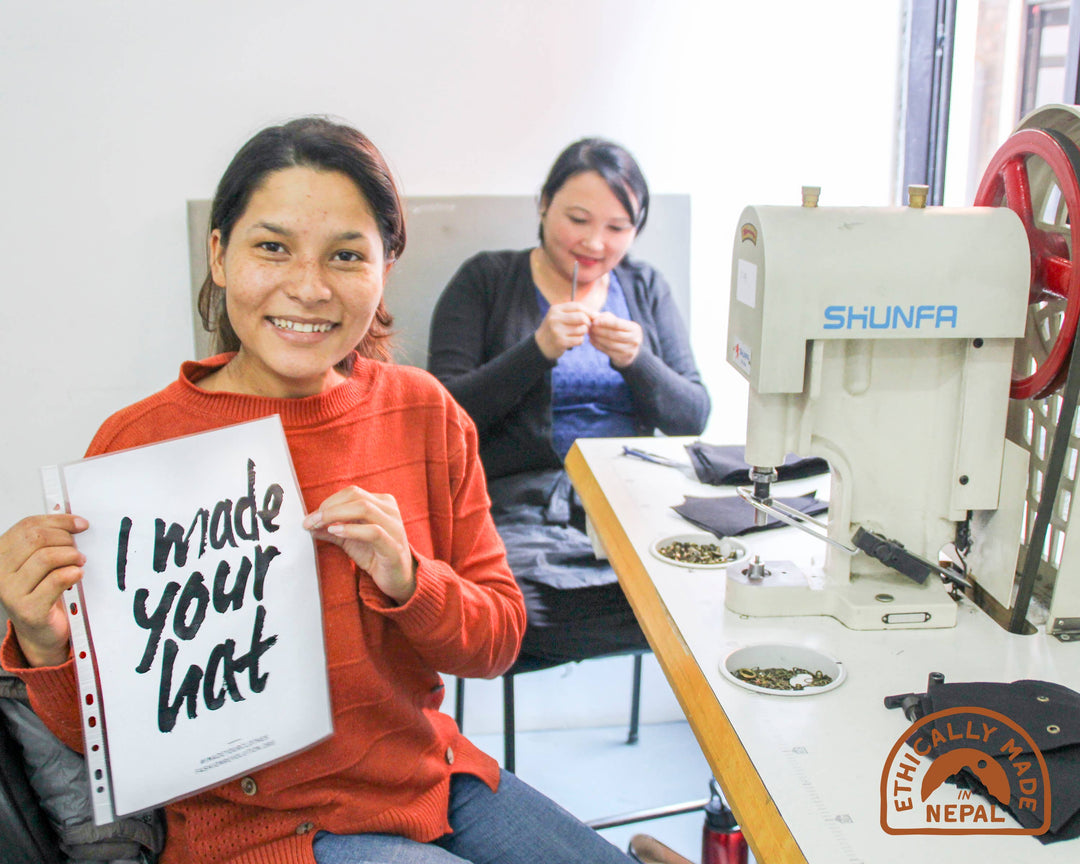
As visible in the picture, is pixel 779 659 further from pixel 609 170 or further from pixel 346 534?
pixel 609 170

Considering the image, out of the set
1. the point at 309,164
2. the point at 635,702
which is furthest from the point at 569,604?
the point at 309,164

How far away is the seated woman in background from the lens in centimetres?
213

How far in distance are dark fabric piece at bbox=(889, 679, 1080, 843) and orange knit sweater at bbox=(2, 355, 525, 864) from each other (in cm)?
52

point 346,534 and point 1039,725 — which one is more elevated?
point 346,534

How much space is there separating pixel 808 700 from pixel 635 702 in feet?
5.08

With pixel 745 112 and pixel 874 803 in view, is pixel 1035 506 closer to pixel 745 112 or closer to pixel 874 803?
pixel 874 803

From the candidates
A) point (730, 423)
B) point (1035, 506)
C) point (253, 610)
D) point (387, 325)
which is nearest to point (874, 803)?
point (1035, 506)

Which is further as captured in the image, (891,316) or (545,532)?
(545,532)

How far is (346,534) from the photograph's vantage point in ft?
3.38

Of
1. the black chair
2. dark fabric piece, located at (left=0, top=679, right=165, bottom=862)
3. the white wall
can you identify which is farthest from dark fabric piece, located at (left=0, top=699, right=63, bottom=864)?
the white wall

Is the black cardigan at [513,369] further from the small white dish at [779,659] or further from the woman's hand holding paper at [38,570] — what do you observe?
the woman's hand holding paper at [38,570]

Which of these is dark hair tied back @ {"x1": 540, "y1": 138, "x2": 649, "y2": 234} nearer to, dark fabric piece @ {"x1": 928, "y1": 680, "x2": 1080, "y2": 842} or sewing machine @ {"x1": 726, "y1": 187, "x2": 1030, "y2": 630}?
sewing machine @ {"x1": 726, "y1": 187, "x2": 1030, "y2": 630}

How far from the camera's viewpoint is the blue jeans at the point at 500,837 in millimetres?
1085

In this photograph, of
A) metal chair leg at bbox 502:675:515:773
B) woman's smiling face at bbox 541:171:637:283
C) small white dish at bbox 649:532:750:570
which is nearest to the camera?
small white dish at bbox 649:532:750:570
